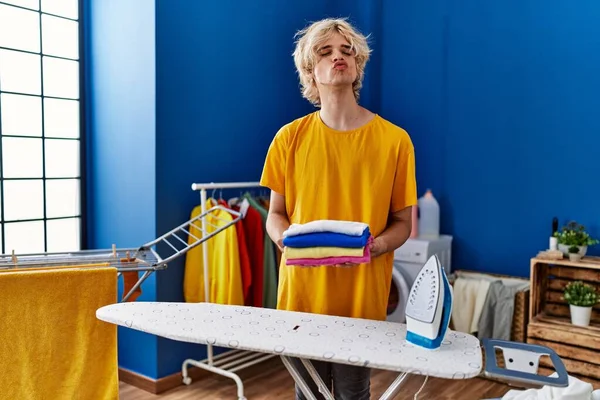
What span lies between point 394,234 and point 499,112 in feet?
7.04

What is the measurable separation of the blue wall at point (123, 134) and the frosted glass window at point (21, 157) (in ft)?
0.92

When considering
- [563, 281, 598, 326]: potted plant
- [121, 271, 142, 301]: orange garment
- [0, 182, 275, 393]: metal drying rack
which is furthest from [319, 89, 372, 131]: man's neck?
[563, 281, 598, 326]: potted plant

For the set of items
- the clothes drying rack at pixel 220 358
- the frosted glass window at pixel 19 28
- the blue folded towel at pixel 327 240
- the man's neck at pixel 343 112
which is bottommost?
the clothes drying rack at pixel 220 358

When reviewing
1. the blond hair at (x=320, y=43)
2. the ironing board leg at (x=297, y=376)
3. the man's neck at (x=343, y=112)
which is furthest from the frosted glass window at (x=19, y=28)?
the ironing board leg at (x=297, y=376)

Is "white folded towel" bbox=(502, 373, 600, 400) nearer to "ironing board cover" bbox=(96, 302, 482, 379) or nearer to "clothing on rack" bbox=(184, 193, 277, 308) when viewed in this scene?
"ironing board cover" bbox=(96, 302, 482, 379)

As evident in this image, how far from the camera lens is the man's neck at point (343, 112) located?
1.63m

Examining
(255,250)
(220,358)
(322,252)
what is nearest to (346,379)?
(322,252)

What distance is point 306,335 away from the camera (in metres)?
1.42

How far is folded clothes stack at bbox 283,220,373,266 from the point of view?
1499 mm

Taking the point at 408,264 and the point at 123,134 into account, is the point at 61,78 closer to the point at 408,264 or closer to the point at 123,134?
the point at 123,134

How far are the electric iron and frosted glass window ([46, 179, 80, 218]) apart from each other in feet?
7.43

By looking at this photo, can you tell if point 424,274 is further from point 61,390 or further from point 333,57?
point 61,390

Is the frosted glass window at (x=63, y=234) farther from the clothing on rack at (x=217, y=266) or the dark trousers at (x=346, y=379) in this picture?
the dark trousers at (x=346, y=379)

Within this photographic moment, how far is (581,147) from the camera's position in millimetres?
3188
